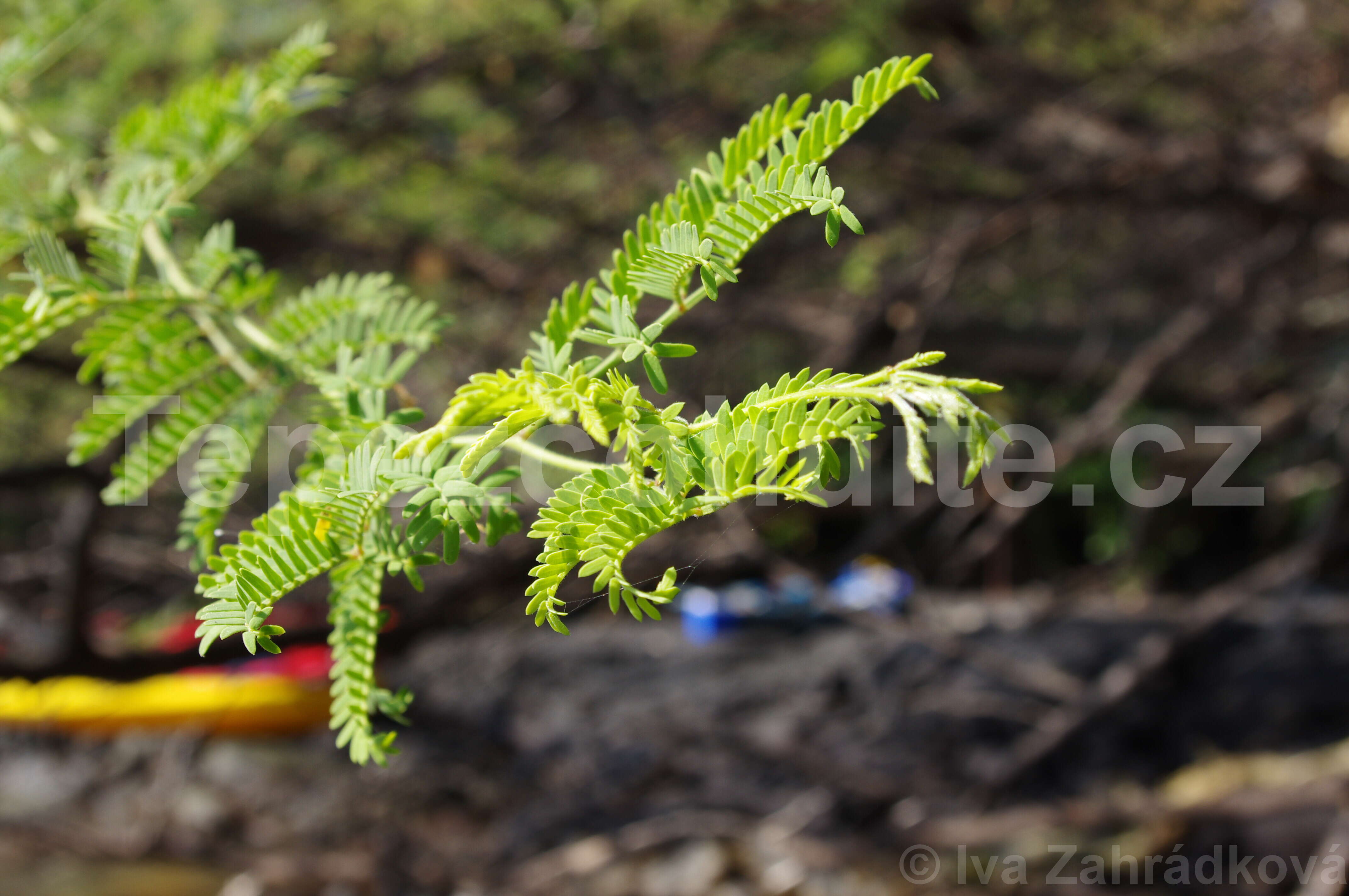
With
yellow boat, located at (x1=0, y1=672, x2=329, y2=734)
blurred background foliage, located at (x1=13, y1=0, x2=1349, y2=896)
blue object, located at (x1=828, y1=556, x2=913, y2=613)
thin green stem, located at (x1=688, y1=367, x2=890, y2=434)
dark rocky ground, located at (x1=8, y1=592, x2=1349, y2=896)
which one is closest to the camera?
thin green stem, located at (x1=688, y1=367, x2=890, y2=434)

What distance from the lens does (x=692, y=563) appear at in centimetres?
39

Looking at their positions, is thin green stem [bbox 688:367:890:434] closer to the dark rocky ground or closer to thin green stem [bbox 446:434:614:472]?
thin green stem [bbox 446:434:614:472]

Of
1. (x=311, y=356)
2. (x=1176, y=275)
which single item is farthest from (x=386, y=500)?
(x=1176, y=275)

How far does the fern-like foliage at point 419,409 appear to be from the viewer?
31 centimetres

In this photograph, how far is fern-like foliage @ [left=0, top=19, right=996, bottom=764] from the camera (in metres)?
0.31

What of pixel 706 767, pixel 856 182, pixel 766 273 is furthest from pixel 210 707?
pixel 856 182

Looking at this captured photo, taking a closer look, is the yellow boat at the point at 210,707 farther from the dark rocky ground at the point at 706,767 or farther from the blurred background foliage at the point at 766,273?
the blurred background foliage at the point at 766,273

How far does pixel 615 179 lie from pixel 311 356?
2.25 m

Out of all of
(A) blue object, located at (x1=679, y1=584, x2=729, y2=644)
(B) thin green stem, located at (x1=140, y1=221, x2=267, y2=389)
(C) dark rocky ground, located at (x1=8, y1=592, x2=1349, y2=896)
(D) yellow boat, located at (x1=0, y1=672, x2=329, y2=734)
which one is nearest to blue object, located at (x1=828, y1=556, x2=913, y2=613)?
(C) dark rocky ground, located at (x1=8, y1=592, x2=1349, y2=896)

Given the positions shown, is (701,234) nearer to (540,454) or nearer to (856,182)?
(540,454)

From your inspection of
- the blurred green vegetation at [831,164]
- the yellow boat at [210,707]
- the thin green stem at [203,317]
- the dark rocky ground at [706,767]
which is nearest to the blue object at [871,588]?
the dark rocky ground at [706,767]

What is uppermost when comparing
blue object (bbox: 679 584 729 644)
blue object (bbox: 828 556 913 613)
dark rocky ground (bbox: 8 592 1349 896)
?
blue object (bbox: 679 584 729 644)

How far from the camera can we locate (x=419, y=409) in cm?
46

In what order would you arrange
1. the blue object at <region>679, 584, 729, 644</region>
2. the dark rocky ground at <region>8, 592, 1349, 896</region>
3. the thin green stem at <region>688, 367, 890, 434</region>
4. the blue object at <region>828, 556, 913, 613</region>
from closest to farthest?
the thin green stem at <region>688, 367, 890, 434</region> → the blue object at <region>828, 556, 913, 613</region> → the dark rocky ground at <region>8, 592, 1349, 896</region> → the blue object at <region>679, 584, 729, 644</region>
